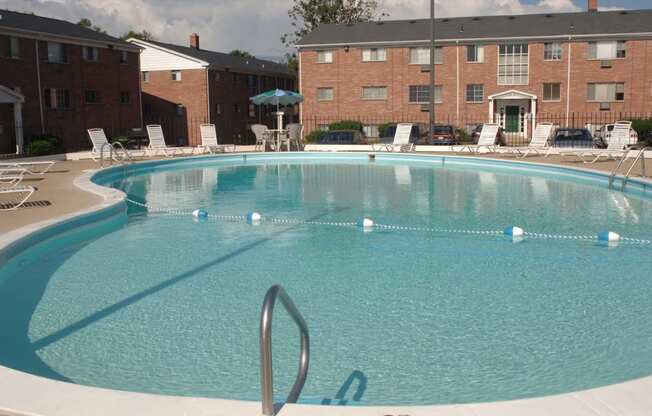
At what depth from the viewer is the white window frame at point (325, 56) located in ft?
142

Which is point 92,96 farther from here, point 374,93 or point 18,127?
point 374,93

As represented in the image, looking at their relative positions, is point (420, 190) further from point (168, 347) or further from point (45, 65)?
point (45, 65)

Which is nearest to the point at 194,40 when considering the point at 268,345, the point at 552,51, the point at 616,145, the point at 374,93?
the point at 374,93

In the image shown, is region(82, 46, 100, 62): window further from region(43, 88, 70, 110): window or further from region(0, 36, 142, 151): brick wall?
region(43, 88, 70, 110): window

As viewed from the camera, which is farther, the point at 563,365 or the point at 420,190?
the point at 420,190

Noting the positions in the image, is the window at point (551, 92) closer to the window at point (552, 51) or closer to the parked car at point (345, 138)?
the window at point (552, 51)

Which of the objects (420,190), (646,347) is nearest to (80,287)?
(646,347)

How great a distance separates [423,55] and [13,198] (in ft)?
108

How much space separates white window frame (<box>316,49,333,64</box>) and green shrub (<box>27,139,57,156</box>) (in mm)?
21290

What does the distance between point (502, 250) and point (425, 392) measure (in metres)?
5.09

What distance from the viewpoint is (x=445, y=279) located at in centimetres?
809

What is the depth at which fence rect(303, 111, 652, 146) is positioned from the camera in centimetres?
3919

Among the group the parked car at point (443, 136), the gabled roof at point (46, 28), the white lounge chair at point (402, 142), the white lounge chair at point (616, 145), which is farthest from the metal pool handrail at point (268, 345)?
the gabled roof at point (46, 28)

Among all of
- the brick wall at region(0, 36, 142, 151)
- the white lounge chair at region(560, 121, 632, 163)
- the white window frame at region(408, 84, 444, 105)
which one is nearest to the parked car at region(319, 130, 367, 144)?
the white lounge chair at region(560, 121, 632, 163)
